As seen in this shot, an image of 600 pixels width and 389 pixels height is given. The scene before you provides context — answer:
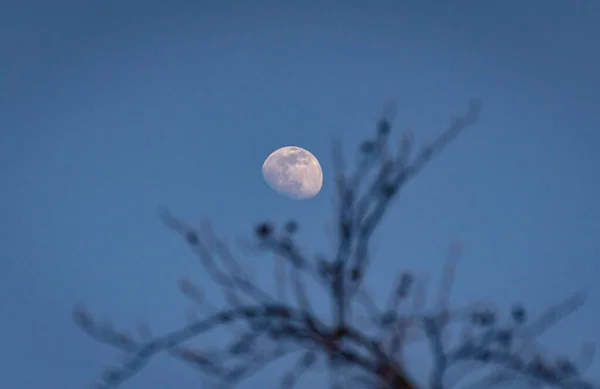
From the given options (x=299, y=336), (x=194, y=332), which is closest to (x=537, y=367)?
(x=299, y=336)

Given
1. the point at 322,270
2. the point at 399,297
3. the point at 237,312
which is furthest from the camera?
the point at 399,297

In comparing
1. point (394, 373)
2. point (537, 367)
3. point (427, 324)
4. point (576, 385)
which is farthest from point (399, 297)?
point (576, 385)

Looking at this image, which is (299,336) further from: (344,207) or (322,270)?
(344,207)

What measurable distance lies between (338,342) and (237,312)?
0.60m

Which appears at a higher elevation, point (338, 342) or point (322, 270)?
point (322, 270)

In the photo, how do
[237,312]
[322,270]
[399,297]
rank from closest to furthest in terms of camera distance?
[237,312] < [322,270] < [399,297]

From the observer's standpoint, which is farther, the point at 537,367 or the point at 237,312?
the point at 537,367

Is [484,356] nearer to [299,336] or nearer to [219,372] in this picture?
[299,336]

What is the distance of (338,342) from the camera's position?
323cm

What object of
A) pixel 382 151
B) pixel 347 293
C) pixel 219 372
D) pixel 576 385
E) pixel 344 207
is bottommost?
pixel 576 385

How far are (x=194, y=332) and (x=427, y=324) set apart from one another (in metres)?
1.33

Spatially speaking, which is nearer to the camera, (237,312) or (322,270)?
(237,312)

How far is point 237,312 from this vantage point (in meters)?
3.08

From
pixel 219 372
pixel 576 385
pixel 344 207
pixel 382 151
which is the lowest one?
pixel 576 385
